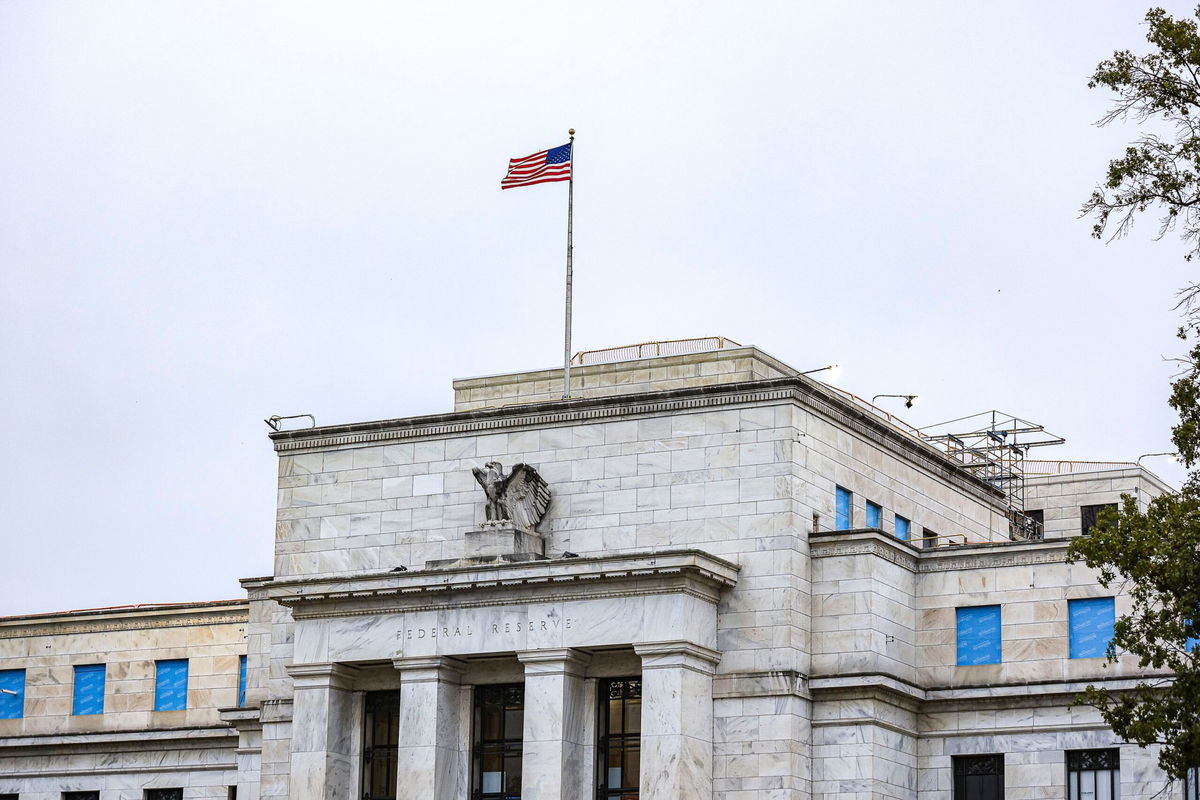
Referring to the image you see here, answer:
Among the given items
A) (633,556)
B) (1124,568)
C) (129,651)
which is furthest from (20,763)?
(1124,568)

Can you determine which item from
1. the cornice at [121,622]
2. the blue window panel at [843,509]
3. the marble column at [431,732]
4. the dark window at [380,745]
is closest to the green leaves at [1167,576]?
the blue window panel at [843,509]

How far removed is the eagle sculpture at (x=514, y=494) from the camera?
5575cm

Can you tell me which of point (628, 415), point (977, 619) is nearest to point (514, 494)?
point (628, 415)

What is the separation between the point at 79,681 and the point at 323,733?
17.6 meters

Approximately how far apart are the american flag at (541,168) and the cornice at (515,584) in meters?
11.7

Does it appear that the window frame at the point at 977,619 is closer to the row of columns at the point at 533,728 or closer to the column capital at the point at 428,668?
the row of columns at the point at 533,728

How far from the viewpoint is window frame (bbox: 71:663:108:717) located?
69.4m

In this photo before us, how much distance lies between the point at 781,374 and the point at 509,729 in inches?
512

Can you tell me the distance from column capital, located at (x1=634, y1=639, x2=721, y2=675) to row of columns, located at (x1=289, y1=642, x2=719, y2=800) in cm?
2

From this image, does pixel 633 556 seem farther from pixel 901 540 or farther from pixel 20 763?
pixel 20 763

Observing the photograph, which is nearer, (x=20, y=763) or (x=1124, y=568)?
(x=1124, y=568)

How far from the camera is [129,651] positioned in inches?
2724

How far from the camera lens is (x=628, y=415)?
55938mm

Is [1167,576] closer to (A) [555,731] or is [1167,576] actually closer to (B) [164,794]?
(A) [555,731]
